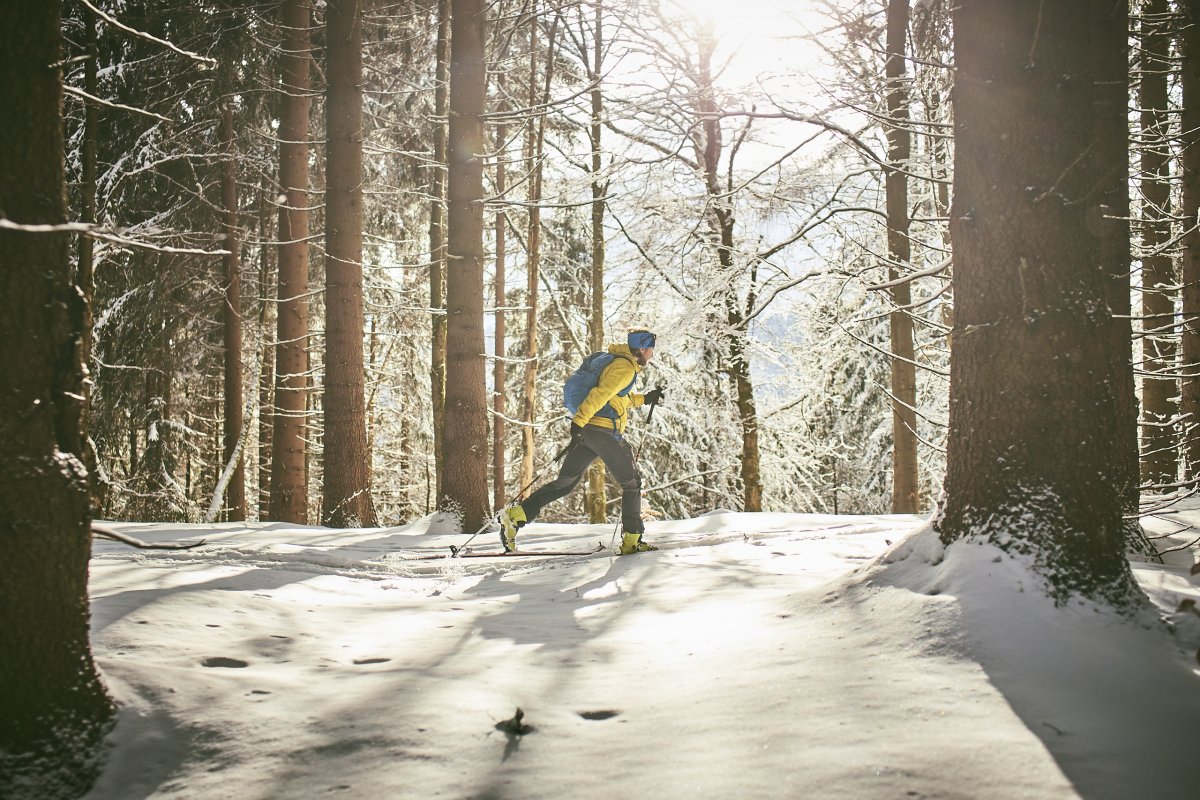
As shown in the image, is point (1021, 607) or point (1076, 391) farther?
point (1076, 391)

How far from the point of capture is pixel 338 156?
934 centimetres

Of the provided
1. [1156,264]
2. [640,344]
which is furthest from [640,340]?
[1156,264]

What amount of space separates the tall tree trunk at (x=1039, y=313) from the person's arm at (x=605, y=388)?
3.21 m

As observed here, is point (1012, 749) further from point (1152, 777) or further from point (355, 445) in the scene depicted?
point (355, 445)

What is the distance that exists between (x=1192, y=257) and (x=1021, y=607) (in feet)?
19.9

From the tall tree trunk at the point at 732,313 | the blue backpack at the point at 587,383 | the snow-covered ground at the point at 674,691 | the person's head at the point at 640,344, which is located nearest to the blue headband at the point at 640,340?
the person's head at the point at 640,344

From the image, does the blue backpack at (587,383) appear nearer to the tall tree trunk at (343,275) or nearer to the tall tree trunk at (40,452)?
the tall tree trunk at (40,452)

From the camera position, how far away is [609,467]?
6.36 metres

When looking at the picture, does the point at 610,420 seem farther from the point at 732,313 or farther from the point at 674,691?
the point at 732,313

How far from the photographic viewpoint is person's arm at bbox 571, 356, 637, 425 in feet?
20.2

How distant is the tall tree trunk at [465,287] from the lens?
8562 mm

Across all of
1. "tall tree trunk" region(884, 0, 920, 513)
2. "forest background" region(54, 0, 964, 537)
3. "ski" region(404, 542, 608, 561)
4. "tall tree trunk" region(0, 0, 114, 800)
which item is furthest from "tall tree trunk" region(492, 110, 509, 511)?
"tall tree trunk" region(0, 0, 114, 800)

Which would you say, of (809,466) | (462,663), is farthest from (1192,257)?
(809,466)

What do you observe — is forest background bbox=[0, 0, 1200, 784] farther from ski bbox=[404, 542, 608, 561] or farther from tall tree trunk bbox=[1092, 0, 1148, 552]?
ski bbox=[404, 542, 608, 561]
